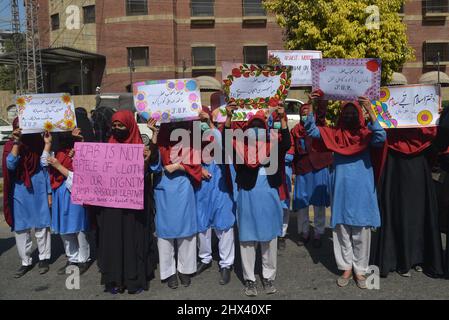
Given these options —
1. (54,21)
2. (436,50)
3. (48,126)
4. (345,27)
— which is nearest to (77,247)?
(48,126)

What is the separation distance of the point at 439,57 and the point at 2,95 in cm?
2668

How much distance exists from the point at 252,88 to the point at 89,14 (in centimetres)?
2459

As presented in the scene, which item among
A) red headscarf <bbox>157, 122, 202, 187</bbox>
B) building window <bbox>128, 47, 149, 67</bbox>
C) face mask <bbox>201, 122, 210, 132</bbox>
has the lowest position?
red headscarf <bbox>157, 122, 202, 187</bbox>

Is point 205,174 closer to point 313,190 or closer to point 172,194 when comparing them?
point 172,194

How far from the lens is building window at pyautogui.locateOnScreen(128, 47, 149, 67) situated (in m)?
24.5

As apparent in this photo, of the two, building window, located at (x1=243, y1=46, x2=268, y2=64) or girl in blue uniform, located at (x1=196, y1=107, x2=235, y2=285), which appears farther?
building window, located at (x1=243, y1=46, x2=268, y2=64)

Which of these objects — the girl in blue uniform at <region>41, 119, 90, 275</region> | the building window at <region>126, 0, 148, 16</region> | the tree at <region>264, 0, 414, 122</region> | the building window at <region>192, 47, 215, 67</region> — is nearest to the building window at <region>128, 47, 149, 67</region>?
the building window at <region>126, 0, 148, 16</region>

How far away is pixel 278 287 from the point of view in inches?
164

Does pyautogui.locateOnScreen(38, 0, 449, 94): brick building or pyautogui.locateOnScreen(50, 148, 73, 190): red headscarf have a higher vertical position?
pyautogui.locateOnScreen(38, 0, 449, 94): brick building

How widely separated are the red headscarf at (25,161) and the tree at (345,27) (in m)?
9.57

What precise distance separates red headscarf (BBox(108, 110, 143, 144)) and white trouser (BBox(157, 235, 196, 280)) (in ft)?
3.20

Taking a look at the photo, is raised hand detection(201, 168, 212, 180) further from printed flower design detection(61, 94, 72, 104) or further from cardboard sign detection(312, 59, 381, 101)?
printed flower design detection(61, 94, 72, 104)

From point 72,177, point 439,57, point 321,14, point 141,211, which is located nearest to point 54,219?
point 72,177

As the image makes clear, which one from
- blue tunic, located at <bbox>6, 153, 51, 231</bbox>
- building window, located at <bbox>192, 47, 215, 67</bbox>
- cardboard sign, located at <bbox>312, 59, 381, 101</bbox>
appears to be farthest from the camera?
building window, located at <bbox>192, 47, 215, 67</bbox>
